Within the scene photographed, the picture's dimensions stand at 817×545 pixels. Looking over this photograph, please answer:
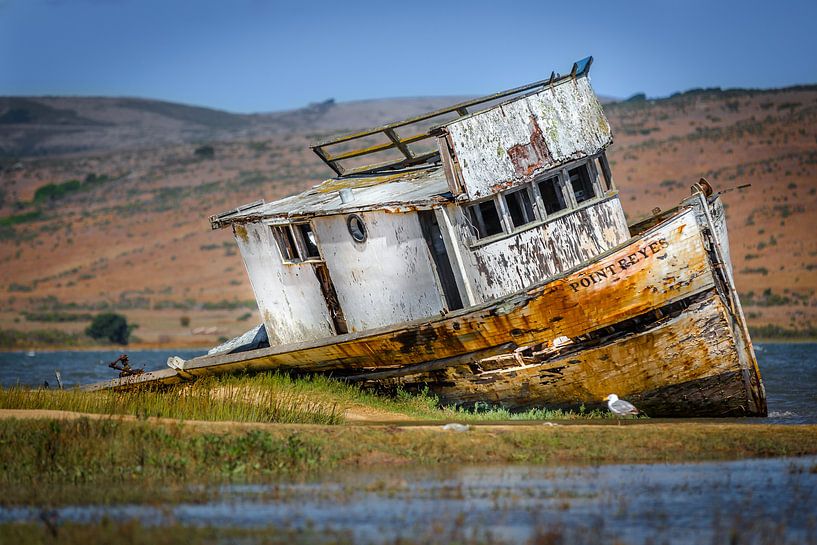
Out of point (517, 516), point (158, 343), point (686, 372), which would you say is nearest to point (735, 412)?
point (686, 372)

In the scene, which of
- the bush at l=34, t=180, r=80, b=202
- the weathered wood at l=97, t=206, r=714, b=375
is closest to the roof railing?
the weathered wood at l=97, t=206, r=714, b=375

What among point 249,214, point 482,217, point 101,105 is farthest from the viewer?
point 101,105

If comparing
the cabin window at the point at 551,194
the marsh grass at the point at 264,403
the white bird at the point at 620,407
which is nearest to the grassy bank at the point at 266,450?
the white bird at the point at 620,407

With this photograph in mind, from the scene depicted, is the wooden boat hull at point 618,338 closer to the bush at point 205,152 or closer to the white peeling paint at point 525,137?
the white peeling paint at point 525,137

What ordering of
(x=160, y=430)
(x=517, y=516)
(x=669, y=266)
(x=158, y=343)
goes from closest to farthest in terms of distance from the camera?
(x=517, y=516)
(x=160, y=430)
(x=669, y=266)
(x=158, y=343)

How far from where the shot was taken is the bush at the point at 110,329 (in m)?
40.1

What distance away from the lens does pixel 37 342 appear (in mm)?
39938

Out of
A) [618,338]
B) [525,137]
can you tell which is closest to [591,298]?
[618,338]

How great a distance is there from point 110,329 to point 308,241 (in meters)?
24.8

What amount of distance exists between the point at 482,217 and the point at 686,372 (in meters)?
3.29

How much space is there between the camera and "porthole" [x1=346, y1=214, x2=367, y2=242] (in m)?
15.9

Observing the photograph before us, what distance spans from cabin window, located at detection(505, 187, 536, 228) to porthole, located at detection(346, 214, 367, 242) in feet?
6.81

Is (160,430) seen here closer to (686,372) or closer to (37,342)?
(686,372)

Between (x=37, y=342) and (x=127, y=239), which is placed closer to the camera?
(x=37, y=342)
